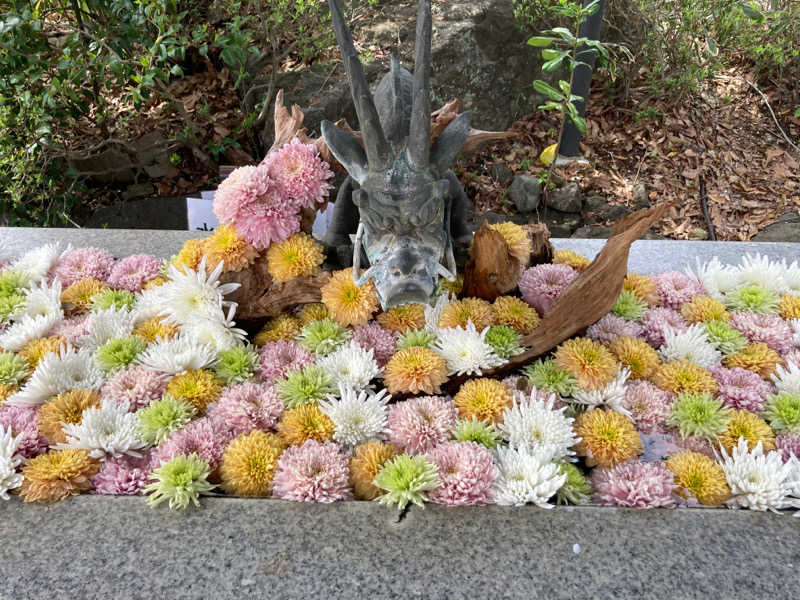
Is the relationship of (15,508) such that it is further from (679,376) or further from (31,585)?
(679,376)

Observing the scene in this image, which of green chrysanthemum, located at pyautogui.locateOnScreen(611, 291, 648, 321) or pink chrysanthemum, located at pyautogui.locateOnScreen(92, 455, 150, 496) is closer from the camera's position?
pink chrysanthemum, located at pyautogui.locateOnScreen(92, 455, 150, 496)

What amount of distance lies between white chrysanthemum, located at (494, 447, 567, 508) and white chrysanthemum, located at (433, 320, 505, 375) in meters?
0.29

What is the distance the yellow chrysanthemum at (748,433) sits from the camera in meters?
1.27

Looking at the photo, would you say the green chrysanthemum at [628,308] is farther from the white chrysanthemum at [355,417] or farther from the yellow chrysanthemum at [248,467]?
the yellow chrysanthemum at [248,467]

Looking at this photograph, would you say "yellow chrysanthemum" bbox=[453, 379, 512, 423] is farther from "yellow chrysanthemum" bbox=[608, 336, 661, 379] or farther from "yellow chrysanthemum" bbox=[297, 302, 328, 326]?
"yellow chrysanthemum" bbox=[297, 302, 328, 326]

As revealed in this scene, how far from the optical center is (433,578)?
3.32ft

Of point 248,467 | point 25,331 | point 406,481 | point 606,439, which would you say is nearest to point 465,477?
point 406,481

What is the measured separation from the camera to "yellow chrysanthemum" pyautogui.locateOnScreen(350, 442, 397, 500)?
1.20m

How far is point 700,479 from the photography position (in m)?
1.17

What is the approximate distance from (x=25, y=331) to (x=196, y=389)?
0.60 m

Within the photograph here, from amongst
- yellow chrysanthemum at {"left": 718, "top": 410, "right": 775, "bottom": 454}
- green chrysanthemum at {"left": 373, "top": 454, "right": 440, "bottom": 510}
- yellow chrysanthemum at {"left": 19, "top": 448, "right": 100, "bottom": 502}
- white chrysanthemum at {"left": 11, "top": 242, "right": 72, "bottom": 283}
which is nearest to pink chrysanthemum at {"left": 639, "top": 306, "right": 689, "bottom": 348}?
yellow chrysanthemum at {"left": 718, "top": 410, "right": 775, "bottom": 454}

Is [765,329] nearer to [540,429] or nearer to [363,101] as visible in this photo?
[540,429]

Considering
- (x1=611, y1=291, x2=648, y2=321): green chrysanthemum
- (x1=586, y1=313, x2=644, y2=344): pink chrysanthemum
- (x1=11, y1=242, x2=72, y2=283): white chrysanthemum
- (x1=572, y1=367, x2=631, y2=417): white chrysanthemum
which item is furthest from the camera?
(x1=11, y1=242, x2=72, y2=283): white chrysanthemum

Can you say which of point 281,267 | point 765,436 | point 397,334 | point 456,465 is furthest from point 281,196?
point 765,436
